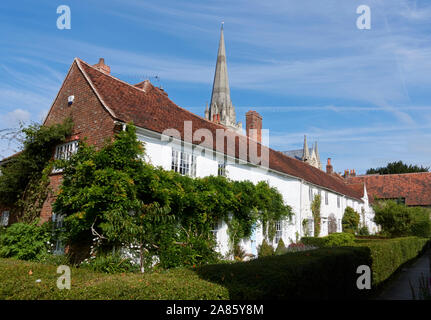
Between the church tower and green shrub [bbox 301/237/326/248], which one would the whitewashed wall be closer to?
green shrub [bbox 301/237/326/248]

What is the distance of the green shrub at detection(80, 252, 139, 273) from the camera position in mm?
10242

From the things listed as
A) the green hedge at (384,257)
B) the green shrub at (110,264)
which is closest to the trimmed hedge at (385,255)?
the green hedge at (384,257)

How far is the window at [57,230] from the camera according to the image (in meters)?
12.7

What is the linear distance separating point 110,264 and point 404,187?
47.8 meters

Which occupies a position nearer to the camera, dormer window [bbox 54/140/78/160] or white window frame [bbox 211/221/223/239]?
dormer window [bbox 54/140/78/160]

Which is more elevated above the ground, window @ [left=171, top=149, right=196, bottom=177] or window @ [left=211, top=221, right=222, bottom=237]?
window @ [left=171, top=149, right=196, bottom=177]

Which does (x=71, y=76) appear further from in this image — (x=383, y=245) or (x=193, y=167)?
(x=383, y=245)

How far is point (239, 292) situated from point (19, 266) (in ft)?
Result: 21.9

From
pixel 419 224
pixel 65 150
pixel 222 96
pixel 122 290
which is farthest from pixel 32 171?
pixel 222 96

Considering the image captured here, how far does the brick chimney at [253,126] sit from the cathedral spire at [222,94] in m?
41.6

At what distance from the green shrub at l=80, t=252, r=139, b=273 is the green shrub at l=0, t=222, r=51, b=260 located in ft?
7.84

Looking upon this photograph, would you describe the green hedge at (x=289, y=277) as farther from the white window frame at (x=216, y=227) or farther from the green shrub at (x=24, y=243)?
the green shrub at (x=24, y=243)

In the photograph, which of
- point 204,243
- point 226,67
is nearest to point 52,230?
point 204,243

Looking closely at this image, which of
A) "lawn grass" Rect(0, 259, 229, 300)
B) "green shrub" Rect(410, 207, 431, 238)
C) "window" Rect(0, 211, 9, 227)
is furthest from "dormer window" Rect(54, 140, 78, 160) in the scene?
"green shrub" Rect(410, 207, 431, 238)
